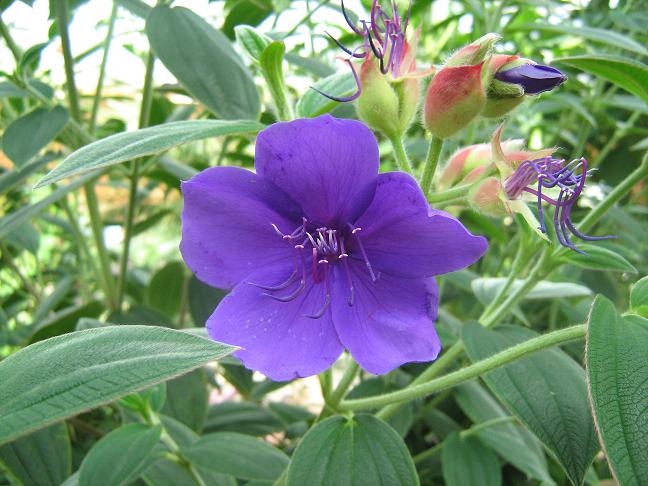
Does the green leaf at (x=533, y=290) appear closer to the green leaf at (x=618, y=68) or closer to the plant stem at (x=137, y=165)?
the green leaf at (x=618, y=68)

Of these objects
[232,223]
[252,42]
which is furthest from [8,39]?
[232,223]

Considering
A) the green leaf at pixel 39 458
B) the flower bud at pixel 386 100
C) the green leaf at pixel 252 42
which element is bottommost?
the green leaf at pixel 39 458

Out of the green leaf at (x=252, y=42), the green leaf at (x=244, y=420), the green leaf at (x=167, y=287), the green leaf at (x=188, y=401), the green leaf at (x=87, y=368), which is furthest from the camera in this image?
the green leaf at (x=167, y=287)

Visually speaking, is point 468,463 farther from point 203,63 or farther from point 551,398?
point 203,63

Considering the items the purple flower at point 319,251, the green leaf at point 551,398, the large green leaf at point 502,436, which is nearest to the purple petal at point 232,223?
the purple flower at point 319,251

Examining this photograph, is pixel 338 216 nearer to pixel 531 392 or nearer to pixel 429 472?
pixel 531 392

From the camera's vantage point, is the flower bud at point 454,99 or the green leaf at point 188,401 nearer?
the flower bud at point 454,99

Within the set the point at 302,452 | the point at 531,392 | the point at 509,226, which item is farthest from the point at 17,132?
the point at 509,226
